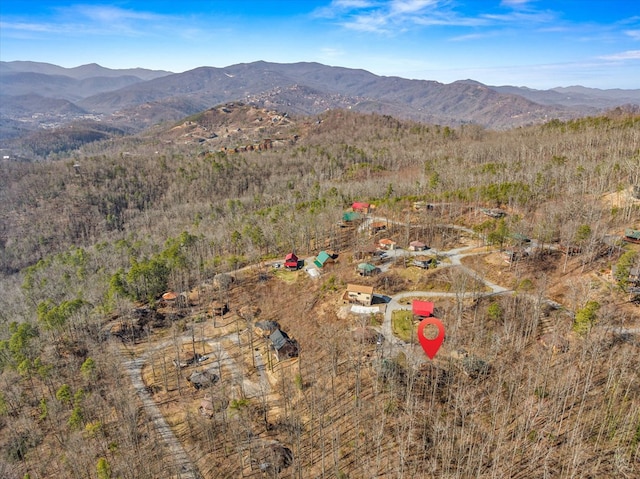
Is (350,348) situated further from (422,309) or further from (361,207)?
(361,207)

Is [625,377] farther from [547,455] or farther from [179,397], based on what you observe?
[179,397]

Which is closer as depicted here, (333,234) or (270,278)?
(270,278)

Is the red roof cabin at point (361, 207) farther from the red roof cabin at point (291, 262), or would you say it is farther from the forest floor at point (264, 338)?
the red roof cabin at point (291, 262)

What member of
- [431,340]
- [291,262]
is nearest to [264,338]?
[291,262]

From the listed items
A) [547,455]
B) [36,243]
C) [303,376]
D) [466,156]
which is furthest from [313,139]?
[547,455]

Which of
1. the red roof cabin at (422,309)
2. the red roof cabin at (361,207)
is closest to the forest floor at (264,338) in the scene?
the red roof cabin at (422,309)

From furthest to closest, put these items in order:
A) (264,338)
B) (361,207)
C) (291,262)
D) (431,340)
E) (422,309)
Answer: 1. (361,207)
2. (291,262)
3. (264,338)
4. (422,309)
5. (431,340)

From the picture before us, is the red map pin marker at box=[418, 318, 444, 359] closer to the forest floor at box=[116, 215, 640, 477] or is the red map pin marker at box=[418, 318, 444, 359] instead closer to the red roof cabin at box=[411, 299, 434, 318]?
the forest floor at box=[116, 215, 640, 477]
